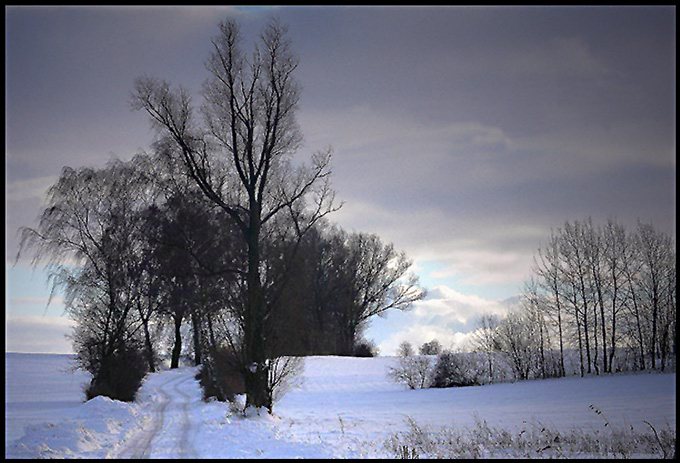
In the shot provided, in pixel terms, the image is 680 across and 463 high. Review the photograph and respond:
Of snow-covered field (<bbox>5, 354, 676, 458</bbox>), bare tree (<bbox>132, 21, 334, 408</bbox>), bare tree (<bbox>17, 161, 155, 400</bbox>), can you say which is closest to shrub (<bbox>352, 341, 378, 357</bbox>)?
snow-covered field (<bbox>5, 354, 676, 458</bbox>)

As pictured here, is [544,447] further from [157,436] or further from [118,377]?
[118,377]

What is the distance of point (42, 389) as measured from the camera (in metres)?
21.6

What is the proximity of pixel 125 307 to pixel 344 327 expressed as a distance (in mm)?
34144

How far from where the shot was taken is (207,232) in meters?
24.9

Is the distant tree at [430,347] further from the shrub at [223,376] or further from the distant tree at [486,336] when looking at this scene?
the shrub at [223,376]

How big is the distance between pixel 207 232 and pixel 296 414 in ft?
28.7

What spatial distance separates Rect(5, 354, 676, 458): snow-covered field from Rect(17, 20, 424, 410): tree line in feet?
6.29

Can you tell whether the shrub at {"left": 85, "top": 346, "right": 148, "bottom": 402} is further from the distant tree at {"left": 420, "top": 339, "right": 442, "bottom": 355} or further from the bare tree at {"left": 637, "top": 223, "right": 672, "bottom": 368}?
the bare tree at {"left": 637, "top": 223, "right": 672, "bottom": 368}

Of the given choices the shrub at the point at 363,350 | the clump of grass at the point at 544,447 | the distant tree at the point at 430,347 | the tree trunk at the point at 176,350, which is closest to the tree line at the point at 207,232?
the clump of grass at the point at 544,447

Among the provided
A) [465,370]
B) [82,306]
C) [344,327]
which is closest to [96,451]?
[82,306]

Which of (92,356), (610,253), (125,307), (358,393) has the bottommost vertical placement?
(358,393)

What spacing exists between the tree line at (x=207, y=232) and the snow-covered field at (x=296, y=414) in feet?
6.29

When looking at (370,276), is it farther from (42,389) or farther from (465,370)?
(42,389)

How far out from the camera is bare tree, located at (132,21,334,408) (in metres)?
16.8
